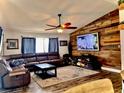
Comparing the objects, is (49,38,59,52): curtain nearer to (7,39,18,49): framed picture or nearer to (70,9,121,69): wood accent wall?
(7,39,18,49): framed picture

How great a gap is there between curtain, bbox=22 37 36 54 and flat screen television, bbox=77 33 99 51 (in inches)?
111

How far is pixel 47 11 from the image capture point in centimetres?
523

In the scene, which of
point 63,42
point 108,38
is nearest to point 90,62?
point 108,38

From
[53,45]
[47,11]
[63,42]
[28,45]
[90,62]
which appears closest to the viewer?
[47,11]

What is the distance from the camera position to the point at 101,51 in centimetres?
678

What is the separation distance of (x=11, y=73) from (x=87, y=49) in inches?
181

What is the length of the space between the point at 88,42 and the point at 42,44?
293 cm

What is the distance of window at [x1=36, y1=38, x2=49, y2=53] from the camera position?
828cm

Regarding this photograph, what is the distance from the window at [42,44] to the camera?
8281 millimetres

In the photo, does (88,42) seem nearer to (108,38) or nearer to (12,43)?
(108,38)

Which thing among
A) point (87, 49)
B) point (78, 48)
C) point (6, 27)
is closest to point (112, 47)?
point (87, 49)

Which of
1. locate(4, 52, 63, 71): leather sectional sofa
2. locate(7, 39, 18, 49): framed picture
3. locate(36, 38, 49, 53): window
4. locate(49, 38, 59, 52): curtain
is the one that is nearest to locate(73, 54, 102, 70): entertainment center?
locate(4, 52, 63, 71): leather sectional sofa

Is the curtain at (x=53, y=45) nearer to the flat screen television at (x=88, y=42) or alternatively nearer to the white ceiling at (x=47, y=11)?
the flat screen television at (x=88, y=42)

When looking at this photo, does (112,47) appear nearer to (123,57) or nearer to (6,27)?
(123,57)
